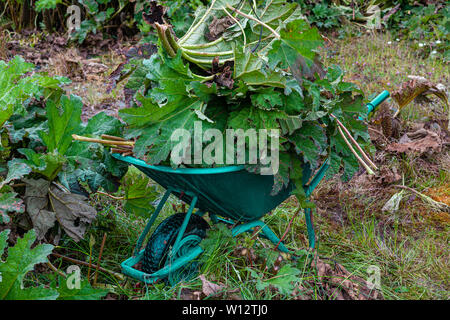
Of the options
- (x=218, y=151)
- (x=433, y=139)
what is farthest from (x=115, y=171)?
(x=433, y=139)

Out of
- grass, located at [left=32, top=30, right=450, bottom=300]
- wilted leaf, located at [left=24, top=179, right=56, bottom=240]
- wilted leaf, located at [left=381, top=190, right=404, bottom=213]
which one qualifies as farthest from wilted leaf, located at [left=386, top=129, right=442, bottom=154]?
wilted leaf, located at [left=24, top=179, right=56, bottom=240]

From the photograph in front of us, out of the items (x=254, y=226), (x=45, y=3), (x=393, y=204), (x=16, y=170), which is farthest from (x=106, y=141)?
(x=45, y=3)

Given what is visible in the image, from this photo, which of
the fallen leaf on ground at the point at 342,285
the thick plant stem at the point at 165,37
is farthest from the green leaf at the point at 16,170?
the fallen leaf on ground at the point at 342,285

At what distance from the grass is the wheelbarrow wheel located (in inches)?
3.0

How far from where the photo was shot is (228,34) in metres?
1.75

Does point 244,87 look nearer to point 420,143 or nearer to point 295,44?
point 295,44

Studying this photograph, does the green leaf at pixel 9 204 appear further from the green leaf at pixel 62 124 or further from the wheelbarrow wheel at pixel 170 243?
the wheelbarrow wheel at pixel 170 243

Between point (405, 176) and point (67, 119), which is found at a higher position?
point (67, 119)

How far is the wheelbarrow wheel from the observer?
1854 millimetres

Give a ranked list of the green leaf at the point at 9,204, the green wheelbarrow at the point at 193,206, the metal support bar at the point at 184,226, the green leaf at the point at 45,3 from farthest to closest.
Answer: the green leaf at the point at 45,3
the metal support bar at the point at 184,226
the green wheelbarrow at the point at 193,206
the green leaf at the point at 9,204

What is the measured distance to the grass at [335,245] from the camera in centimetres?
186

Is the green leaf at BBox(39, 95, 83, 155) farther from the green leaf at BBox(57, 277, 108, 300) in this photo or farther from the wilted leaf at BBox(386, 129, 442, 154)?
the wilted leaf at BBox(386, 129, 442, 154)
